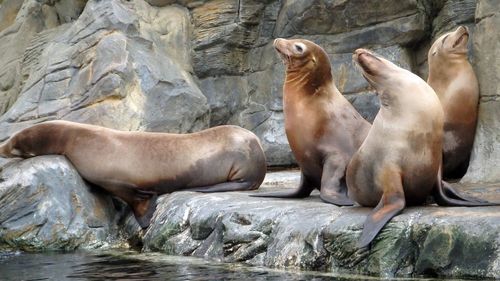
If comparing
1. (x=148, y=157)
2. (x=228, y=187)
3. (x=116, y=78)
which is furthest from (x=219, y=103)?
(x=228, y=187)

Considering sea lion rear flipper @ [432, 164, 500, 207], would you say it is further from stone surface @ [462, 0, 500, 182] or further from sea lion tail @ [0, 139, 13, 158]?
sea lion tail @ [0, 139, 13, 158]

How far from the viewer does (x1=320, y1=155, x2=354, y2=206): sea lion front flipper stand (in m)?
6.61

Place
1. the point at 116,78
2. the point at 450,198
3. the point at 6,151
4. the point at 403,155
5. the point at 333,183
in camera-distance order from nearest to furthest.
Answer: the point at 403,155 < the point at 450,198 < the point at 333,183 < the point at 6,151 < the point at 116,78

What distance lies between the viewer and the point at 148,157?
819 cm

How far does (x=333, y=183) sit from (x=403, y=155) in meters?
1.35

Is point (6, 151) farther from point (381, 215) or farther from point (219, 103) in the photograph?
point (381, 215)

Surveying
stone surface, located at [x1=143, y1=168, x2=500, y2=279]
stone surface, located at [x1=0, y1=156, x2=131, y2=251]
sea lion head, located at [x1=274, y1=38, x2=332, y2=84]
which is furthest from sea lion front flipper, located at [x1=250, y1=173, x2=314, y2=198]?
stone surface, located at [x1=0, y1=156, x2=131, y2=251]

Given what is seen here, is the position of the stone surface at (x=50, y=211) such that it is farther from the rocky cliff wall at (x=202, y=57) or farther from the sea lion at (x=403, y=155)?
the sea lion at (x=403, y=155)

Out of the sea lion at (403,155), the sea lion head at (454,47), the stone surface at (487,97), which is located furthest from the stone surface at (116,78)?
the sea lion at (403,155)

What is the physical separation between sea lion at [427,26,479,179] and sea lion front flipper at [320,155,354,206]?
157cm

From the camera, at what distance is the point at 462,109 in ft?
26.7

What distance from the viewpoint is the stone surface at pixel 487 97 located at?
7910 millimetres

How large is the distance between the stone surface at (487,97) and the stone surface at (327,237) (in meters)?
A: 1.13

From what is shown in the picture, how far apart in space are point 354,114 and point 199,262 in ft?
7.03
